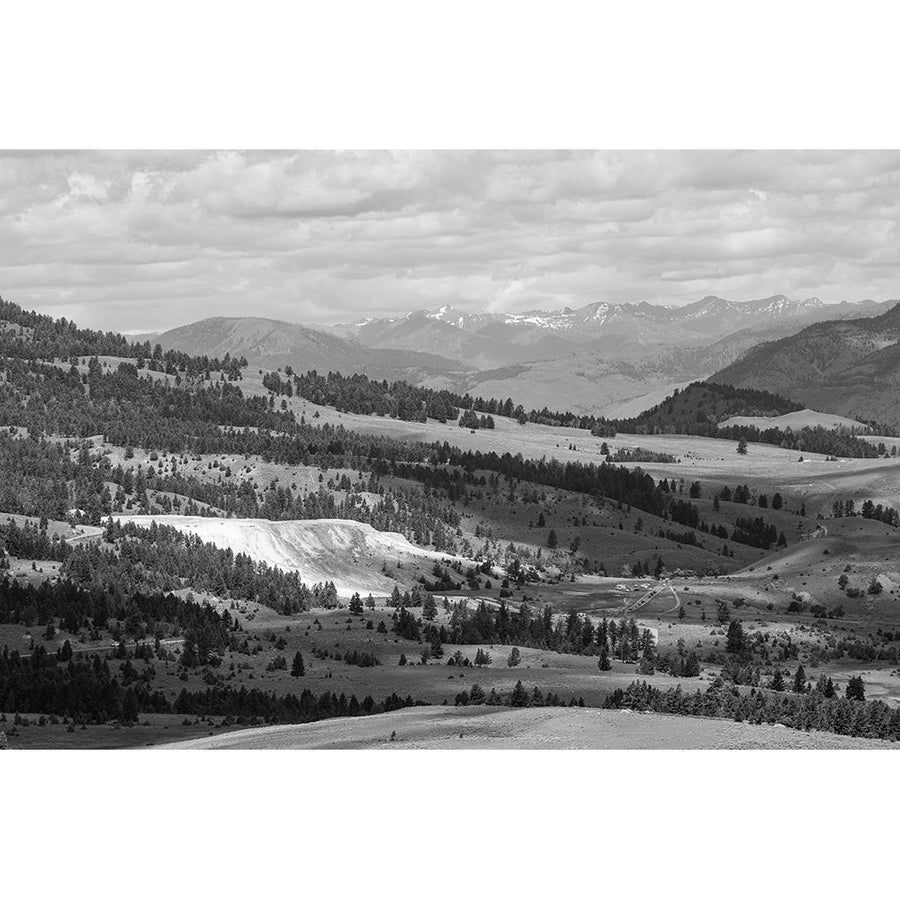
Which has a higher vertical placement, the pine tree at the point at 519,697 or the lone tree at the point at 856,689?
the pine tree at the point at 519,697

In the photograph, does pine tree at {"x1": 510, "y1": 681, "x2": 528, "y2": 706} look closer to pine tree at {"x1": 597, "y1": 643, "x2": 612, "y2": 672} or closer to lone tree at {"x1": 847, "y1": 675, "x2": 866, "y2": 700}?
pine tree at {"x1": 597, "y1": 643, "x2": 612, "y2": 672}

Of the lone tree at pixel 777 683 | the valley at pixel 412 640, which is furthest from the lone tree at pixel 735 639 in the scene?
the lone tree at pixel 777 683

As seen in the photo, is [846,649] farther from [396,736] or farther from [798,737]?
[396,736]

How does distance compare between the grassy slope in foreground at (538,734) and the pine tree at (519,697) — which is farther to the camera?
the pine tree at (519,697)

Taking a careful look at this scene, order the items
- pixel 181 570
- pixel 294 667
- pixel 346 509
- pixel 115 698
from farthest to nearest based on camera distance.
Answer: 1. pixel 346 509
2. pixel 181 570
3. pixel 294 667
4. pixel 115 698

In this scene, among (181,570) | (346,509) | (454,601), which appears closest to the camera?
(454,601)

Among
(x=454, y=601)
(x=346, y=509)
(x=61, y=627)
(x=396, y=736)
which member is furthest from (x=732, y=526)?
(x=396, y=736)

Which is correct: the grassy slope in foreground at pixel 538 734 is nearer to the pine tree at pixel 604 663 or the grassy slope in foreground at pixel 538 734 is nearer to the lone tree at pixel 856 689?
the lone tree at pixel 856 689

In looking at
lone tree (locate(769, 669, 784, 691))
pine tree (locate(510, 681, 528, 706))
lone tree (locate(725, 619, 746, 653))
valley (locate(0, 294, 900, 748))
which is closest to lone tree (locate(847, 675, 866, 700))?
valley (locate(0, 294, 900, 748))

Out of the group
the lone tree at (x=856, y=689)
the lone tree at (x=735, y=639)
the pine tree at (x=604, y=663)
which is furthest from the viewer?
the lone tree at (x=735, y=639)

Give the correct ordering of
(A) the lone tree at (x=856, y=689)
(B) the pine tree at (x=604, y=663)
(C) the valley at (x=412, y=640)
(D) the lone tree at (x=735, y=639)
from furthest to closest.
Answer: (D) the lone tree at (x=735, y=639), (B) the pine tree at (x=604, y=663), (A) the lone tree at (x=856, y=689), (C) the valley at (x=412, y=640)
